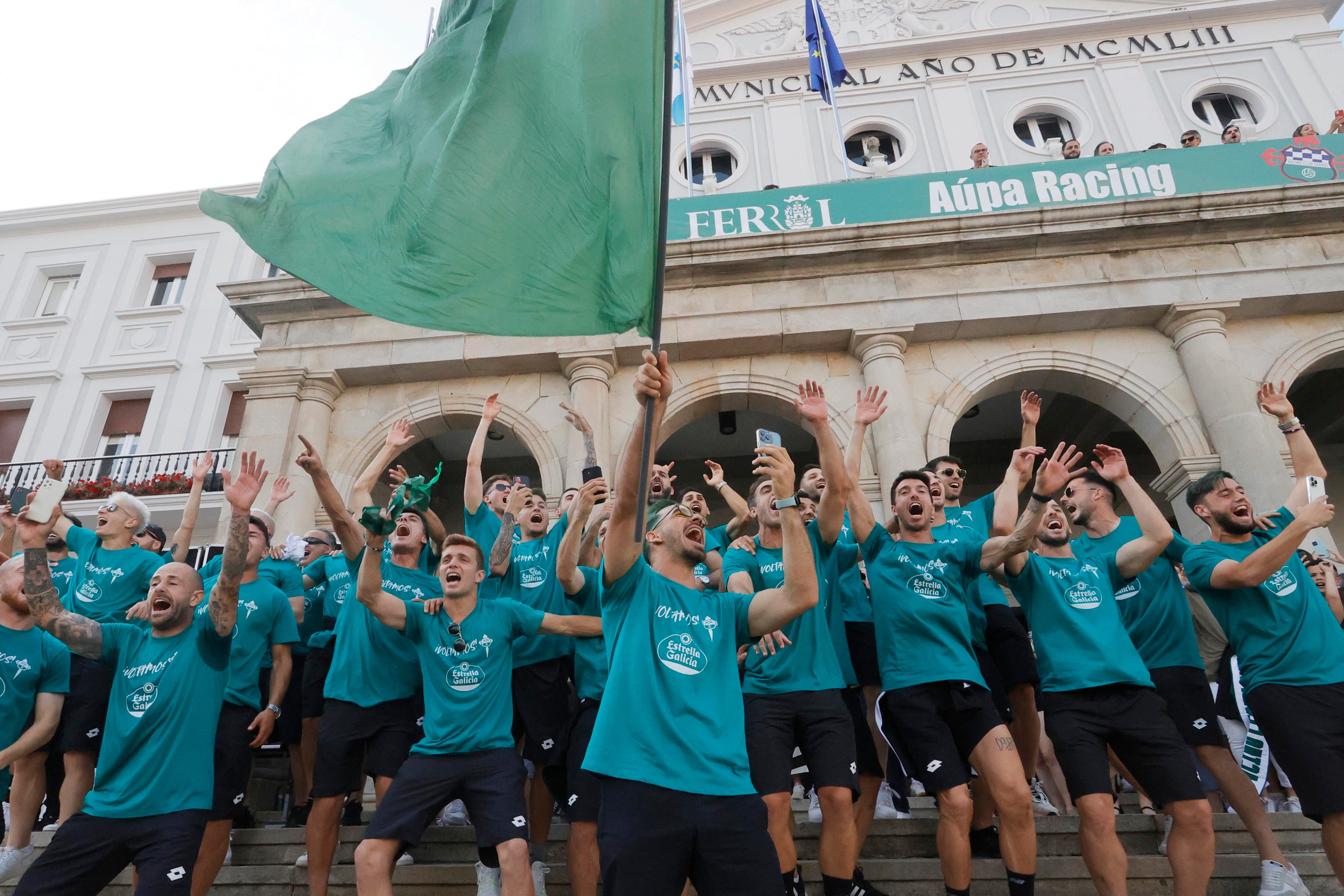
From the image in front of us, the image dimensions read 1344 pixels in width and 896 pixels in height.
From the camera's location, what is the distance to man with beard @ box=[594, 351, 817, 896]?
2770 millimetres

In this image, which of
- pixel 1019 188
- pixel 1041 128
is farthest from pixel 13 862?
pixel 1041 128

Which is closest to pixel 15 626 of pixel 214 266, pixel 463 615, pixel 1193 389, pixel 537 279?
A: pixel 463 615

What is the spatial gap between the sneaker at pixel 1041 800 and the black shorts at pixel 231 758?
4.70 m

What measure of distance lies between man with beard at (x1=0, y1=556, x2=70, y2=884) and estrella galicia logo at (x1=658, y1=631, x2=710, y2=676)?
371cm

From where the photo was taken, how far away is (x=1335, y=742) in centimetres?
396

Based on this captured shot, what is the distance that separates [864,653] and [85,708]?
189 inches

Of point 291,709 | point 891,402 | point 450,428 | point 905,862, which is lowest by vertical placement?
point 905,862

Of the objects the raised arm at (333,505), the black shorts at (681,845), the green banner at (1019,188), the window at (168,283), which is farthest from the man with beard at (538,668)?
the window at (168,283)

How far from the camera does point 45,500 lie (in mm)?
3867

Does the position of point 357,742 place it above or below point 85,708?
below

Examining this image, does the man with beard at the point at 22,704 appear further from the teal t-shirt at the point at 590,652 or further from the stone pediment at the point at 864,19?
the stone pediment at the point at 864,19

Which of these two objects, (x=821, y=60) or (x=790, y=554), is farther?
(x=821, y=60)

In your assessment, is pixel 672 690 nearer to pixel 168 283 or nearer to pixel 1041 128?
pixel 1041 128

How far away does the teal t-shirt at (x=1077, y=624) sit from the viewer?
165 inches
